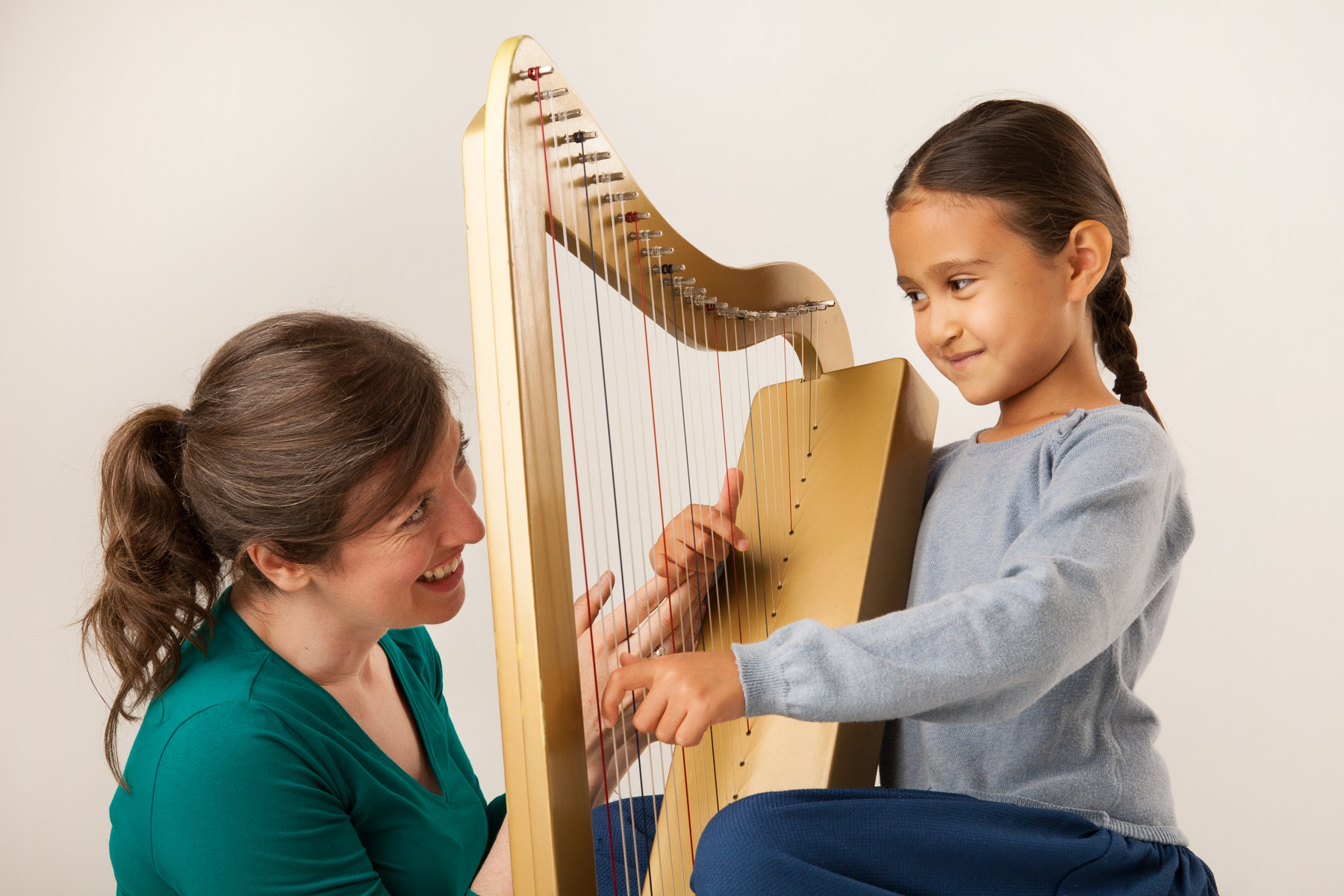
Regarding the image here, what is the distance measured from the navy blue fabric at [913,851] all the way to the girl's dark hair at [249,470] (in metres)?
0.54

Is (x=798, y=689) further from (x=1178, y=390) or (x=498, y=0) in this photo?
(x=498, y=0)

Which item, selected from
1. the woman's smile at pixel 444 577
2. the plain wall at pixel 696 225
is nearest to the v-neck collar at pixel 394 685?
the woman's smile at pixel 444 577

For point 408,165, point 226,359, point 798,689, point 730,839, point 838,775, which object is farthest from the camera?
point 408,165

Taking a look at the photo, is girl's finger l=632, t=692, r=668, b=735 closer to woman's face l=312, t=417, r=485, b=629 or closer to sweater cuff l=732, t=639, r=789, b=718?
sweater cuff l=732, t=639, r=789, b=718

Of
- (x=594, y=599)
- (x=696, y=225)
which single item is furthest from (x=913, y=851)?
(x=696, y=225)

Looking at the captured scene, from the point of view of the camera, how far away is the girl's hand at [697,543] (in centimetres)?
152

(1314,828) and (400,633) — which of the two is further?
(1314,828)

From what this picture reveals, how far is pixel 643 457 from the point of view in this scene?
2.38m

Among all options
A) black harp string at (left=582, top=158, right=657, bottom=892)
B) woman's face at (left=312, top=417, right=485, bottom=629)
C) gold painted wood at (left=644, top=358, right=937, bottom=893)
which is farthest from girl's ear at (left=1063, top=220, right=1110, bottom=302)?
woman's face at (left=312, top=417, right=485, bottom=629)

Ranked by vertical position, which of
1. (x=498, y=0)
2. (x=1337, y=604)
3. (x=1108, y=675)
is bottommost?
(x=1337, y=604)

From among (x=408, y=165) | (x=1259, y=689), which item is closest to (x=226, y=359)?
(x=408, y=165)

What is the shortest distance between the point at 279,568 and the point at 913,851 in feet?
2.53

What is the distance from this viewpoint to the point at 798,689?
93 cm

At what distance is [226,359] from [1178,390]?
2073 millimetres
